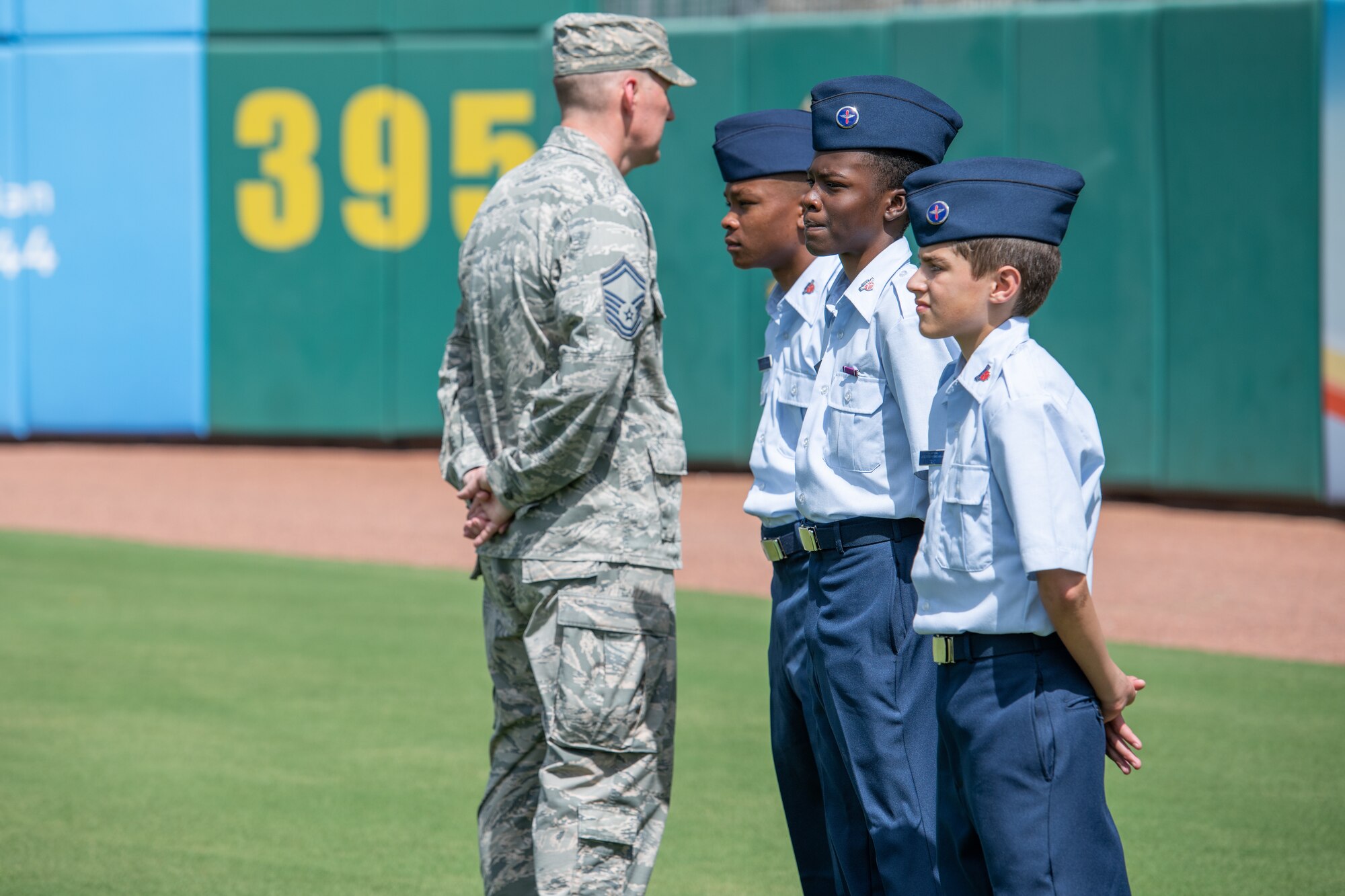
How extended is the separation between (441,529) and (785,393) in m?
7.01

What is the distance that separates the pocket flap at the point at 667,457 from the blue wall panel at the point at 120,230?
11.0 m

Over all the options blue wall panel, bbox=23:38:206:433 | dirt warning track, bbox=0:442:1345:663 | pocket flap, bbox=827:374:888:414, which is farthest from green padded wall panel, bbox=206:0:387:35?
pocket flap, bbox=827:374:888:414

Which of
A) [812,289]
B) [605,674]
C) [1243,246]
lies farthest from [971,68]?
[605,674]

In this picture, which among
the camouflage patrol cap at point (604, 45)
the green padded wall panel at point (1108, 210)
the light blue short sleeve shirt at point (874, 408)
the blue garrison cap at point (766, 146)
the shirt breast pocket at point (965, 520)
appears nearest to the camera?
the shirt breast pocket at point (965, 520)

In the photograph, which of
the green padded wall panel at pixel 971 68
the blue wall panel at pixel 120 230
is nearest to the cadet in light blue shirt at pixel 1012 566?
the green padded wall panel at pixel 971 68

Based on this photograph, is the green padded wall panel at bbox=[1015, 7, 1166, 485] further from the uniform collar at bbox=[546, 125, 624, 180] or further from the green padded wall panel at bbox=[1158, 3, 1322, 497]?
the uniform collar at bbox=[546, 125, 624, 180]

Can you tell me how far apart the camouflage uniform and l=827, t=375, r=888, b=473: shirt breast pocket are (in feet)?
1.35

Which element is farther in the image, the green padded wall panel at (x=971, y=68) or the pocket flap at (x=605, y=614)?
the green padded wall panel at (x=971, y=68)

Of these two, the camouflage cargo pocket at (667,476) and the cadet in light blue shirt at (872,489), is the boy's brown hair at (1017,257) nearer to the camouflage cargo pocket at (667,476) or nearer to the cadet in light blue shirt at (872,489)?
the cadet in light blue shirt at (872,489)

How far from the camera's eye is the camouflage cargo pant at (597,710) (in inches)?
120

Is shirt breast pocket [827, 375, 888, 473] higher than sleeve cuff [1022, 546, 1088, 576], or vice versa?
shirt breast pocket [827, 375, 888, 473]

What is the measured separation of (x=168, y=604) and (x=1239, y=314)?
22.3 ft

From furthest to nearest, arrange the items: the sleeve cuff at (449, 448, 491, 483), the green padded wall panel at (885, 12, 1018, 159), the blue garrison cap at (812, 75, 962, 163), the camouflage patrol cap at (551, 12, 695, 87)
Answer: the green padded wall panel at (885, 12, 1018, 159)
the sleeve cuff at (449, 448, 491, 483)
the camouflage patrol cap at (551, 12, 695, 87)
the blue garrison cap at (812, 75, 962, 163)

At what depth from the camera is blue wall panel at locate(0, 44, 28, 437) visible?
13344mm
